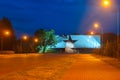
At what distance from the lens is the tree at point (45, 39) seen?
490 ft

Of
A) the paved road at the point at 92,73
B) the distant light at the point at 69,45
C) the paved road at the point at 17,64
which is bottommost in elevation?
the paved road at the point at 92,73

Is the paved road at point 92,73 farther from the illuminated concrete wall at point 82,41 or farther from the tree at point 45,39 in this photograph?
the illuminated concrete wall at point 82,41

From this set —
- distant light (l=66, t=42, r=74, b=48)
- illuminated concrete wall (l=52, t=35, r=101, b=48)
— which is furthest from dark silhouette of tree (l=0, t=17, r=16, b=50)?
distant light (l=66, t=42, r=74, b=48)

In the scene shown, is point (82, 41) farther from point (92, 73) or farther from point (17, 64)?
point (92, 73)

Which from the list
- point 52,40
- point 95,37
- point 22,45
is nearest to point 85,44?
point 95,37

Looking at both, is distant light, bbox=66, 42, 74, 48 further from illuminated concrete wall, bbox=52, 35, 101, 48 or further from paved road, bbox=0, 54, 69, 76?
paved road, bbox=0, 54, 69, 76

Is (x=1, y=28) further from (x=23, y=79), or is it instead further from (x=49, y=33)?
(x=23, y=79)

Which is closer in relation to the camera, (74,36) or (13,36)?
(13,36)

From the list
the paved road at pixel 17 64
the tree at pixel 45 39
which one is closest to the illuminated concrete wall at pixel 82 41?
the tree at pixel 45 39

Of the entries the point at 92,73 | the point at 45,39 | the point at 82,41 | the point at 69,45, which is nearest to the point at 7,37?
the point at 45,39

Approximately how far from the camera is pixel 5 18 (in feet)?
450

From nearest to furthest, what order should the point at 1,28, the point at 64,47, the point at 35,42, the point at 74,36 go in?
the point at 1,28
the point at 35,42
the point at 64,47
the point at 74,36

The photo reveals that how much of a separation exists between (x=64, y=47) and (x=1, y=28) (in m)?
36.6

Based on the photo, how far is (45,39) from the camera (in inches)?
5925
